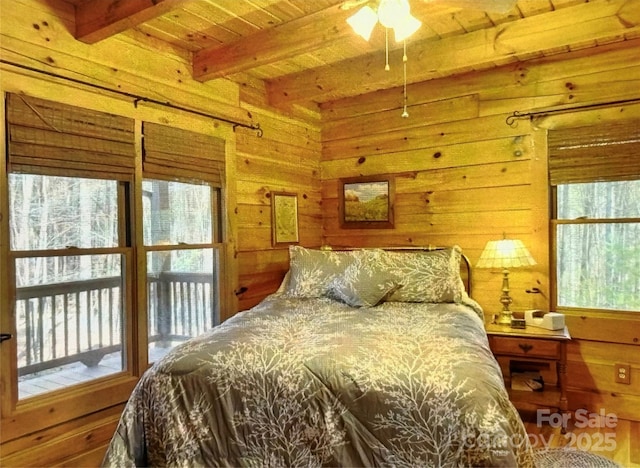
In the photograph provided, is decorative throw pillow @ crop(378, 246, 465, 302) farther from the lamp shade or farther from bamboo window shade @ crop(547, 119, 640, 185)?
bamboo window shade @ crop(547, 119, 640, 185)

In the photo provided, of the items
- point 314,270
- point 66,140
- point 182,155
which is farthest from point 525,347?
point 66,140

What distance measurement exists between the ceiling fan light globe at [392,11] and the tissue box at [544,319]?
2.15 meters

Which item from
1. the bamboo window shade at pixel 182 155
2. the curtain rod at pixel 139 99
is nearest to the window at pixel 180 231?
the bamboo window shade at pixel 182 155

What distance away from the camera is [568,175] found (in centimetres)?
317

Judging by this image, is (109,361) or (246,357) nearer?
(246,357)

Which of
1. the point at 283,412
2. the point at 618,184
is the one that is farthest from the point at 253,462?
the point at 618,184

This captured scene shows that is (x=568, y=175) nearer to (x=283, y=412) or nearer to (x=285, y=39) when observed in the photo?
(x=285, y=39)

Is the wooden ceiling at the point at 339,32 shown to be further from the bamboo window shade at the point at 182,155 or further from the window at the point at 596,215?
the window at the point at 596,215

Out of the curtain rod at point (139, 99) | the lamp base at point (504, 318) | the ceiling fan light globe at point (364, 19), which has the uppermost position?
the ceiling fan light globe at point (364, 19)

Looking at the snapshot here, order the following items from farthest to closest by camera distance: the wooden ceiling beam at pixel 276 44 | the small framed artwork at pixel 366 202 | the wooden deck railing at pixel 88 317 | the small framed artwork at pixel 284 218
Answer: the small framed artwork at pixel 366 202, the small framed artwork at pixel 284 218, the wooden ceiling beam at pixel 276 44, the wooden deck railing at pixel 88 317

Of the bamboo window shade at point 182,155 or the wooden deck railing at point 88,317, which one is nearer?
the wooden deck railing at point 88,317

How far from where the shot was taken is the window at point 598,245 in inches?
120

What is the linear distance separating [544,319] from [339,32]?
7.27ft

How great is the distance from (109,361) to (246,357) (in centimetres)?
118
